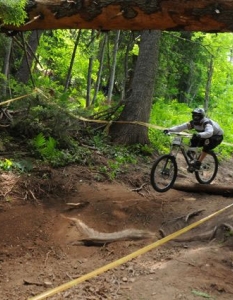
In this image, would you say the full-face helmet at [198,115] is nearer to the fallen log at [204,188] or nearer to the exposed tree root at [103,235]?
the fallen log at [204,188]

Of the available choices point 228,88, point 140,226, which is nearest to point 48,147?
point 140,226

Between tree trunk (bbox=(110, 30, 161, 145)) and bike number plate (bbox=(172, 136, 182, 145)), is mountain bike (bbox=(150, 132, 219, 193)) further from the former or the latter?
tree trunk (bbox=(110, 30, 161, 145))

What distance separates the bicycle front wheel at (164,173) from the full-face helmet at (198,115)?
0.98 m

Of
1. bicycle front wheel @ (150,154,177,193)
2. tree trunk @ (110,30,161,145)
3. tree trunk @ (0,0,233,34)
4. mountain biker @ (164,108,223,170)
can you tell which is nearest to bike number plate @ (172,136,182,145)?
mountain biker @ (164,108,223,170)

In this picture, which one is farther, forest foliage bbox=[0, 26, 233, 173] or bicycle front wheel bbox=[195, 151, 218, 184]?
bicycle front wheel bbox=[195, 151, 218, 184]

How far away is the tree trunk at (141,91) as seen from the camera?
10.4m

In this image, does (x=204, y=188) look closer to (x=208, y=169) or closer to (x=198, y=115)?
(x=208, y=169)

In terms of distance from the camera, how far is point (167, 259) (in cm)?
529

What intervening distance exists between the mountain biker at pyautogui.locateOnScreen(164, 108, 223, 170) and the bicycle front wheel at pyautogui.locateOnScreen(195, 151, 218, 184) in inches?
12.9

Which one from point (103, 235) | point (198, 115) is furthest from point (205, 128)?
point (103, 235)

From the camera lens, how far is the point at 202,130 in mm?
8055

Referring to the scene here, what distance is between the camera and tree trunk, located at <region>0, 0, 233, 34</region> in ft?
17.7

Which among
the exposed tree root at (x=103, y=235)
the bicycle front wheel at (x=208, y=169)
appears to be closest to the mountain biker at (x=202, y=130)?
the bicycle front wheel at (x=208, y=169)

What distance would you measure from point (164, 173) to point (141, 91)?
341 centimetres
